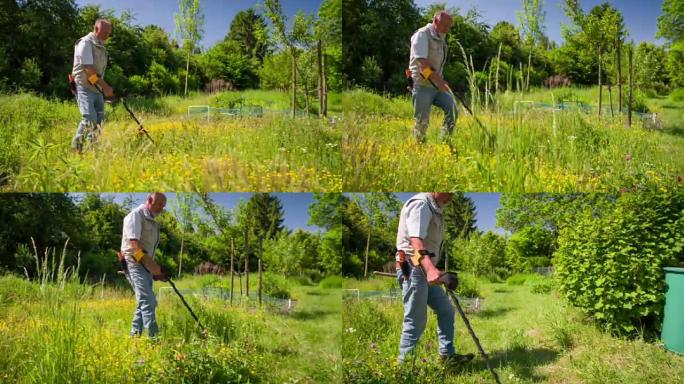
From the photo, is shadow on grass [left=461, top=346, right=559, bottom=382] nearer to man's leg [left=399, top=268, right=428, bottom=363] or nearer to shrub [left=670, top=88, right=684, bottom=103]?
man's leg [left=399, top=268, right=428, bottom=363]

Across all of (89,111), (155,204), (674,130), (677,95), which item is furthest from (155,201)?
(677,95)

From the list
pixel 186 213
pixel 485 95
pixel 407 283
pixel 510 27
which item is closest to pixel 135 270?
pixel 186 213

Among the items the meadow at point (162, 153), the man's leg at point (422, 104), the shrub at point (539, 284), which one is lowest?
the shrub at point (539, 284)

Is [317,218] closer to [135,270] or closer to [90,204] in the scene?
[135,270]

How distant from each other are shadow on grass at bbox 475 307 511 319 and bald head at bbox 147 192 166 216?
8.80 ft

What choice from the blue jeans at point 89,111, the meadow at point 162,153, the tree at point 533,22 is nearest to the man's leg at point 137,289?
the meadow at point 162,153

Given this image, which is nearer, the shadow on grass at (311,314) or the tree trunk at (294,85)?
the tree trunk at (294,85)

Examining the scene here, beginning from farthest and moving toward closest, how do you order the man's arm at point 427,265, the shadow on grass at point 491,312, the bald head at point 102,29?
the shadow on grass at point 491,312 → the bald head at point 102,29 → the man's arm at point 427,265

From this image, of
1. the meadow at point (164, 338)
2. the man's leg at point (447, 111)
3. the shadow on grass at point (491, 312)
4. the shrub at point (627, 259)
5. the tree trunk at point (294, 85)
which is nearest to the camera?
the meadow at point (164, 338)

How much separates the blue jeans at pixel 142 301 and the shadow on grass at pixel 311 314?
3.68 ft

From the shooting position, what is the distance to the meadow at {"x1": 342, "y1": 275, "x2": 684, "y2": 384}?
415 cm

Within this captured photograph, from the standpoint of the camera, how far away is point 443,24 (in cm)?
446

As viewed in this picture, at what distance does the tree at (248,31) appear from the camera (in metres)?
4.65

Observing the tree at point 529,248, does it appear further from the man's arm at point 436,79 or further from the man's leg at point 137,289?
the man's leg at point 137,289
